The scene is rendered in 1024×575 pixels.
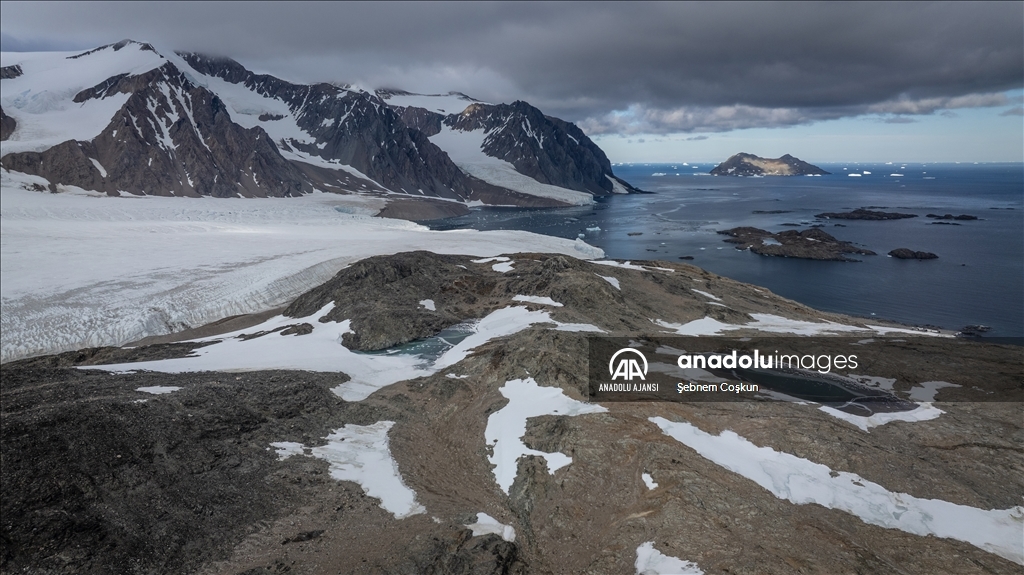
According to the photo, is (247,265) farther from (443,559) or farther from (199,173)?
(199,173)

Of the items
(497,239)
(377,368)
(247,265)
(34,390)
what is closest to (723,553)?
(377,368)

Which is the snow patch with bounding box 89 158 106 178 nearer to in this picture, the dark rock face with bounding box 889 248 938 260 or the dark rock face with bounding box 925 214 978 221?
the dark rock face with bounding box 889 248 938 260

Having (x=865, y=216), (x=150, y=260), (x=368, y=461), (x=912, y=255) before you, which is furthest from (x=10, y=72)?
(x=865, y=216)

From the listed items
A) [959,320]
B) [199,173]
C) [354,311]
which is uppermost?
[199,173]

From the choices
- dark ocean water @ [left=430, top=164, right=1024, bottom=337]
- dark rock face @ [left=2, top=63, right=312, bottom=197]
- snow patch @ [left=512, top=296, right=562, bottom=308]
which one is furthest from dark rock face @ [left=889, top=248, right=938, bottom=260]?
dark rock face @ [left=2, top=63, right=312, bottom=197]

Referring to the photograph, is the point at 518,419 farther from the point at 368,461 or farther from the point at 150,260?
the point at 150,260

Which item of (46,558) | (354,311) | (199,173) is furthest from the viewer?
(199,173)
